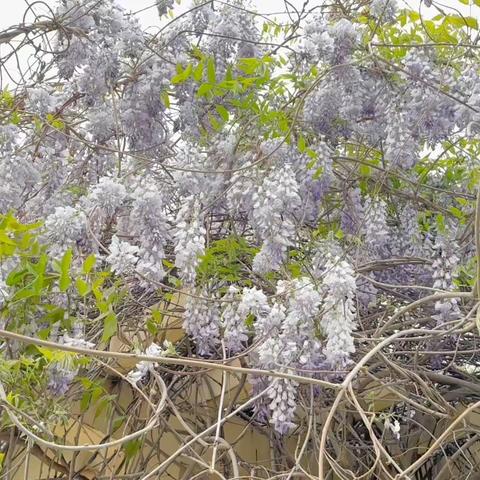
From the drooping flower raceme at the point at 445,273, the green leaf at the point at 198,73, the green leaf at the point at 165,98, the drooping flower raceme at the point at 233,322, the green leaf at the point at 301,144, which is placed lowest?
the drooping flower raceme at the point at 445,273

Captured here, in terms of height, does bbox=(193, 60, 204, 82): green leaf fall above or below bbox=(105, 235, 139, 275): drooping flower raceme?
above

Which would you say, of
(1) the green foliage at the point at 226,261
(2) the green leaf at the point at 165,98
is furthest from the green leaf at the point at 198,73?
(1) the green foliage at the point at 226,261

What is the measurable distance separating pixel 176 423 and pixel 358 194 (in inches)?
35.3

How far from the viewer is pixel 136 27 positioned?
255cm

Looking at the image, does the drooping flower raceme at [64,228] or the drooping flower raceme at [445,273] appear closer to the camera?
the drooping flower raceme at [64,228]

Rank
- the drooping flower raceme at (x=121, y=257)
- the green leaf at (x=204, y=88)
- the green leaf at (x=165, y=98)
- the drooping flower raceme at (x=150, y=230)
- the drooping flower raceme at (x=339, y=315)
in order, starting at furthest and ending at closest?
the green leaf at (x=165, y=98), the green leaf at (x=204, y=88), the drooping flower raceme at (x=150, y=230), the drooping flower raceme at (x=121, y=257), the drooping flower raceme at (x=339, y=315)

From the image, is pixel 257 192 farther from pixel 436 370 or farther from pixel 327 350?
pixel 436 370

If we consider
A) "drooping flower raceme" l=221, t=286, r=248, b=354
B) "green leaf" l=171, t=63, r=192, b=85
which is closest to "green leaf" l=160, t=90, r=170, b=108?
"green leaf" l=171, t=63, r=192, b=85

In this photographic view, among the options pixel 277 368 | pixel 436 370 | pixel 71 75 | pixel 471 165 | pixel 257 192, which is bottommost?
pixel 436 370

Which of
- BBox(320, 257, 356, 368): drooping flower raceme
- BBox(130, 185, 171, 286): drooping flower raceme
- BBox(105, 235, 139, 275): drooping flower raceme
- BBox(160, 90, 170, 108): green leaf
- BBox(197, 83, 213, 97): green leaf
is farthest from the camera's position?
BBox(160, 90, 170, 108): green leaf

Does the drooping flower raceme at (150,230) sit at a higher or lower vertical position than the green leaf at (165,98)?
lower

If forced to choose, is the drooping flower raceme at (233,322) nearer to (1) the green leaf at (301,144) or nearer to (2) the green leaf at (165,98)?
(1) the green leaf at (301,144)

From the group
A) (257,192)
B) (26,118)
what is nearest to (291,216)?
(257,192)

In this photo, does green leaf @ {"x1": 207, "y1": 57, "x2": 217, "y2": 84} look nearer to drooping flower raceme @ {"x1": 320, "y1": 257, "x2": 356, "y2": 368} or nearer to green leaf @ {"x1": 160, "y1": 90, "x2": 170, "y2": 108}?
green leaf @ {"x1": 160, "y1": 90, "x2": 170, "y2": 108}
